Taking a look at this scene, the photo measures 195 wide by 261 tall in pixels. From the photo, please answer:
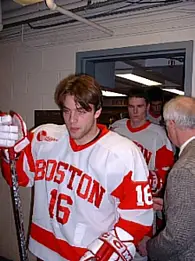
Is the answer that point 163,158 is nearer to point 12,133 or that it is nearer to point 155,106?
point 155,106

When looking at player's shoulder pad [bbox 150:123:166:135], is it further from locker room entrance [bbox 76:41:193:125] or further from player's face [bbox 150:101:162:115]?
player's face [bbox 150:101:162:115]

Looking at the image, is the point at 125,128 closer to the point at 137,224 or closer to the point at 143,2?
the point at 143,2

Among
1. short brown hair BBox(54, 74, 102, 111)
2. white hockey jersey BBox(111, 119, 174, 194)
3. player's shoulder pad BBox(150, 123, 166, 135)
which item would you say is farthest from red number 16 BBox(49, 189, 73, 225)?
player's shoulder pad BBox(150, 123, 166, 135)

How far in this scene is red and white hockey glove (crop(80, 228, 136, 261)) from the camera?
1.74 metres

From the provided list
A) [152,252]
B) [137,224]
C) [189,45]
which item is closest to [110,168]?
[137,224]

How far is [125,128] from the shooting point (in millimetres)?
3406

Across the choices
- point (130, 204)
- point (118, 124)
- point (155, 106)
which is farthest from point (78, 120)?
point (155, 106)

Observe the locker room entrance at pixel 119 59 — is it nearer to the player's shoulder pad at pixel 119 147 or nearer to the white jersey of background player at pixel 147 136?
the white jersey of background player at pixel 147 136

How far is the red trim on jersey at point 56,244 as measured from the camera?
1.90 meters

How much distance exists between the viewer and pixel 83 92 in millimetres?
1892

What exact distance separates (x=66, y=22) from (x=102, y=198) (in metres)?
2.01

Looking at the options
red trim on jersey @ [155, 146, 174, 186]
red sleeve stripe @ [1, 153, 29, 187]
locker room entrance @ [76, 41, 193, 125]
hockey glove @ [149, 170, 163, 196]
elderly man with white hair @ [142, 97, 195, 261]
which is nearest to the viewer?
elderly man with white hair @ [142, 97, 195, 261]

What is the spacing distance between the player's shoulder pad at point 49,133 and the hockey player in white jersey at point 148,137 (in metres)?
1.19

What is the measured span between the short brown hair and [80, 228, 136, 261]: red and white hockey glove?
1.98ft
